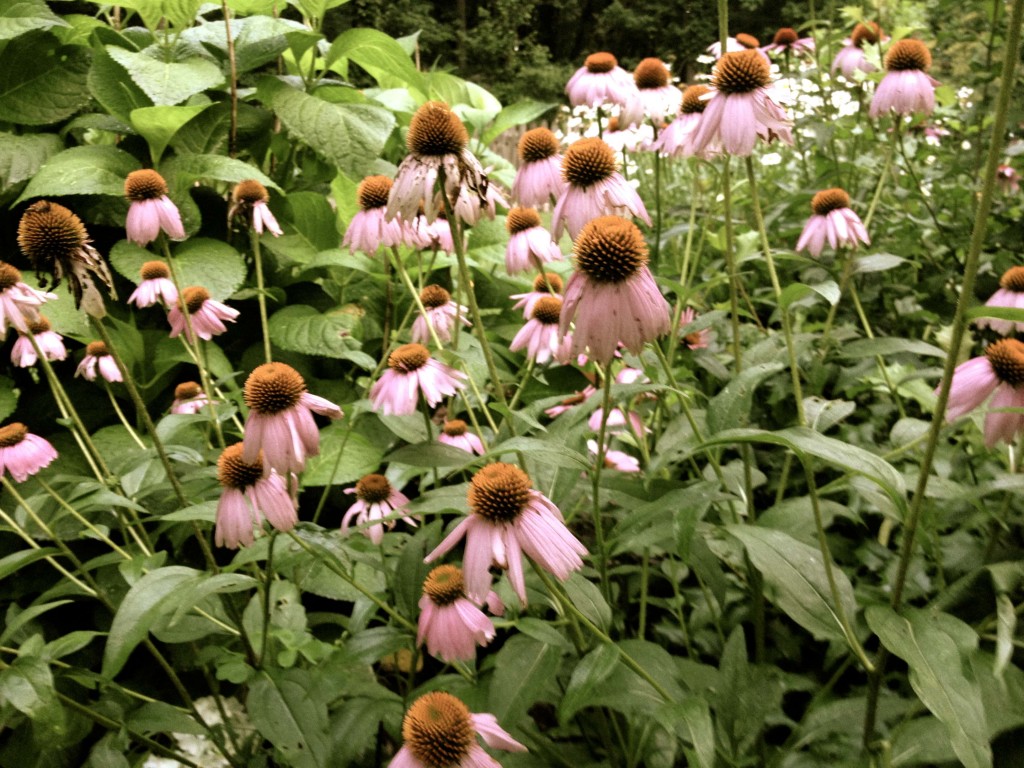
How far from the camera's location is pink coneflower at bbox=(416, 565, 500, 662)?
625 millimetres

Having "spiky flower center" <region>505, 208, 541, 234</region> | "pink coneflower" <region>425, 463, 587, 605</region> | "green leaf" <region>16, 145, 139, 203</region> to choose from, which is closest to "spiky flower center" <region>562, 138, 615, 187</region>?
"spiky flower center" <region>505, 208, 541, 234</region>

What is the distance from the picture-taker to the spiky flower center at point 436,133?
A: 27.7 inches

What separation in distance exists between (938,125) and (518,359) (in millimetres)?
1597

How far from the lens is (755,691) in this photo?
2.01ft

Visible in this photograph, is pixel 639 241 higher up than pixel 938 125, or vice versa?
pixel 639 241

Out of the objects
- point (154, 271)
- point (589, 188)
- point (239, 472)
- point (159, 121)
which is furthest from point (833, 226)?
point (159, 121)

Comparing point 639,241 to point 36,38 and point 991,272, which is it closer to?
point 991,272

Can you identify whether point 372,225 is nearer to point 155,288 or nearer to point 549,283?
point 549,283

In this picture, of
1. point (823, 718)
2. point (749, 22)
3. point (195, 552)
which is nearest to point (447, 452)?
point (823, 718)

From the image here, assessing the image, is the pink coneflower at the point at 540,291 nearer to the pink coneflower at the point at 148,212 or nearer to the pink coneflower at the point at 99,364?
the pink coneflower at the point at 148,212

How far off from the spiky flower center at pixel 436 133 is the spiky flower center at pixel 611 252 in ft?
0.71

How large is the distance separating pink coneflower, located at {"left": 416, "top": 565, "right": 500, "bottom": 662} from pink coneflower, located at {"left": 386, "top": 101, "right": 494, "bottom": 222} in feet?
1.13

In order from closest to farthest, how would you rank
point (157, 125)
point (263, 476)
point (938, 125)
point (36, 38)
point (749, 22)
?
point (263, 476) → point (157, 125) → point (36, 38) → point (938, 125) → point (749, 22)

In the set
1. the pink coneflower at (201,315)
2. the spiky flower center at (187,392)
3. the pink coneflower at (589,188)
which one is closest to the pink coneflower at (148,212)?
the pink coneflower at (201,315)
